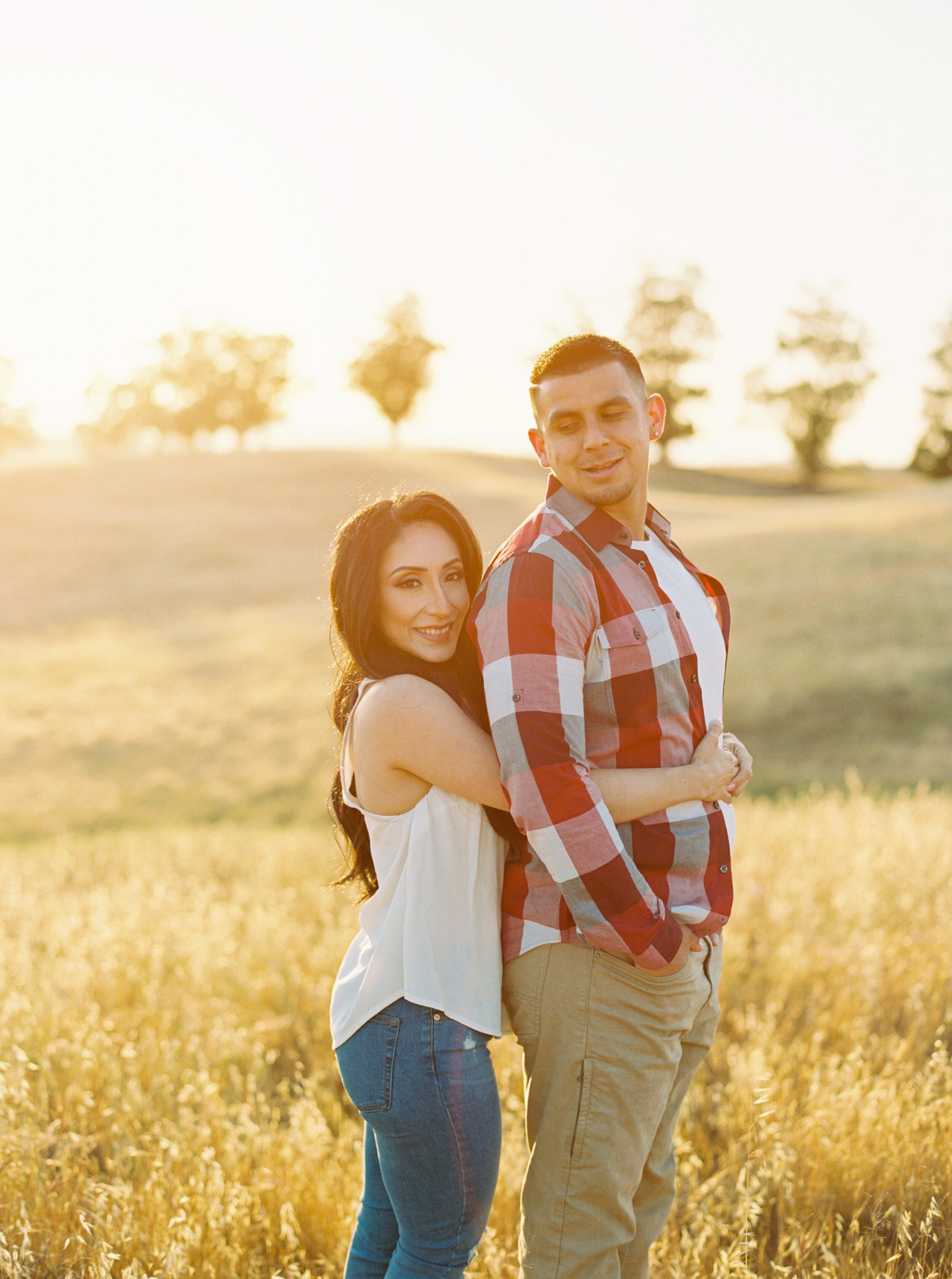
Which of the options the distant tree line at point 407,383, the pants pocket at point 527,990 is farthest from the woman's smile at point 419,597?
the distant tree line at point 407,383

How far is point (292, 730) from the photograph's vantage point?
60.0ft

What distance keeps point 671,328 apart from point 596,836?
8017cm

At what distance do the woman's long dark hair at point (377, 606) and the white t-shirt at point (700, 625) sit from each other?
50cm

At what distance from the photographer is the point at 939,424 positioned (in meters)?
71.7

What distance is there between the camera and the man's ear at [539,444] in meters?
2.72

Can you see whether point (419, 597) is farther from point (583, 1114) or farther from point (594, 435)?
point (583, 1114)

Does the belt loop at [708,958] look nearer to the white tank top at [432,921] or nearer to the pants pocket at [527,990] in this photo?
the pants pocket at [527,990]

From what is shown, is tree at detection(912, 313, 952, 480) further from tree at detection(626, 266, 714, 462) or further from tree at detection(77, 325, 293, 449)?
tree at detection(77, 325, 293, 449)

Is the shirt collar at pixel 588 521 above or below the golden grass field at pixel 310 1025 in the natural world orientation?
above

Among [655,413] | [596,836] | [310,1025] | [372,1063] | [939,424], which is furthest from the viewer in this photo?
[939,424]

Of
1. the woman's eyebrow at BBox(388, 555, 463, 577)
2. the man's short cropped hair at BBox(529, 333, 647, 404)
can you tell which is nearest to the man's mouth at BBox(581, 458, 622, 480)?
the man's short cropped hair at BBox(529, 333, 647, 404)

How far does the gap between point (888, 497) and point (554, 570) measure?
175ft

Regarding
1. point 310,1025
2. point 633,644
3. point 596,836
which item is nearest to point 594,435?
point 633,644

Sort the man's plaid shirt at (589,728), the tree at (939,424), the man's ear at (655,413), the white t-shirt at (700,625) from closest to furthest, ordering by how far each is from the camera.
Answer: the man's plaid shirt at (589,728)
the white t-shirt at (700,625)
the man's ear at (655,413)
the tree at (939,424)
